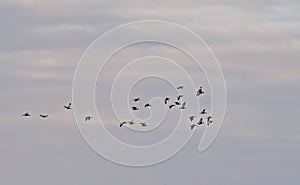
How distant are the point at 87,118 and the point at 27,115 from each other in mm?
17612

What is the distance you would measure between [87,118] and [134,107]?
563 centimetres

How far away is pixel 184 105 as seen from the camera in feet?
577

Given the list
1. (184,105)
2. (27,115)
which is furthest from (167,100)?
(27,115)

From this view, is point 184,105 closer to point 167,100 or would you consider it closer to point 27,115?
point 167,100

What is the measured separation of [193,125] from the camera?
564 ft

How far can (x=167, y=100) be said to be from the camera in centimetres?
17400

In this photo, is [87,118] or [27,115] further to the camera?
[27,115]

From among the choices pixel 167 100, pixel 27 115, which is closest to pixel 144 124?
pixel 167 100

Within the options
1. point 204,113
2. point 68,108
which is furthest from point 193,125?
point 68,108

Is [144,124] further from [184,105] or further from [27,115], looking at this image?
[27,115]

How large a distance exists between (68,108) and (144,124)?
29.2ft

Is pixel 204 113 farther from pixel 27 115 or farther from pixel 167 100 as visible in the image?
pixel 27 115

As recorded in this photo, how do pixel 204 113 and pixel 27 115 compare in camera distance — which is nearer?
pixel 204 113

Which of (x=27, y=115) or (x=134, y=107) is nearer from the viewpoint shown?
(x=134, y=107)
